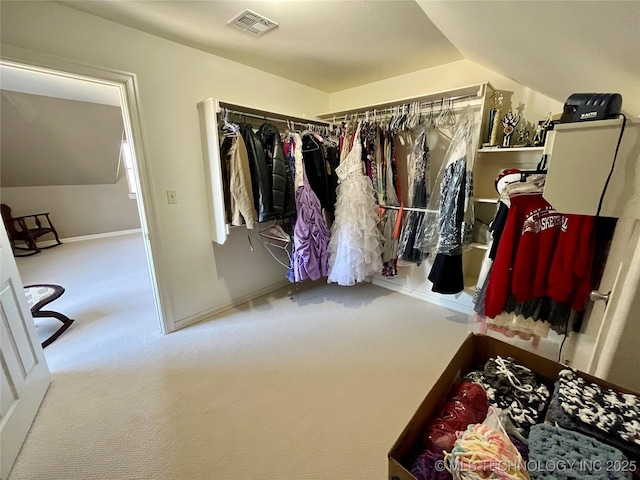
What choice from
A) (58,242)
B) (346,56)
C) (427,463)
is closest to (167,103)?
(346,56)

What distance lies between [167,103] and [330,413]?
236 cm

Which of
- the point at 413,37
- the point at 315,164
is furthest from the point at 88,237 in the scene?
the point at 413,37

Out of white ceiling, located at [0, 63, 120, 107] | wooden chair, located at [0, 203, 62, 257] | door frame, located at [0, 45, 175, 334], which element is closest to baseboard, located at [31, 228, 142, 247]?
wooden chair, located at [0, 203, 62, 257]

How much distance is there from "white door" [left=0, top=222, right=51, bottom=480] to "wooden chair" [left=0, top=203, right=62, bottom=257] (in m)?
4.18

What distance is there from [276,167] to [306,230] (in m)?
0.59

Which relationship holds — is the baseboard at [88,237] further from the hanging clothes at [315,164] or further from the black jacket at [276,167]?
the hanging clothes at [315,164]

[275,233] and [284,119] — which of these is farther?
[275,233]

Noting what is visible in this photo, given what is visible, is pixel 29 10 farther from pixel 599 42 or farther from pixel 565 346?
pixel 565 346

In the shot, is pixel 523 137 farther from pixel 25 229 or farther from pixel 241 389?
pixel 25 229

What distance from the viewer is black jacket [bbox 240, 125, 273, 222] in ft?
6.94

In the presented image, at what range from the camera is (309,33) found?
1.80 m

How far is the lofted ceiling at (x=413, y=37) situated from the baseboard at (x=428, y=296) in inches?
68.7

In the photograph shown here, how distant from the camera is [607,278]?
1.02 meters

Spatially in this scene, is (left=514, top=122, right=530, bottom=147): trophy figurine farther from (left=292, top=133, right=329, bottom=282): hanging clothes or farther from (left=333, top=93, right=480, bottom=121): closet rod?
(left=292, top=133, right=329, bottom=282): hanging clothes
